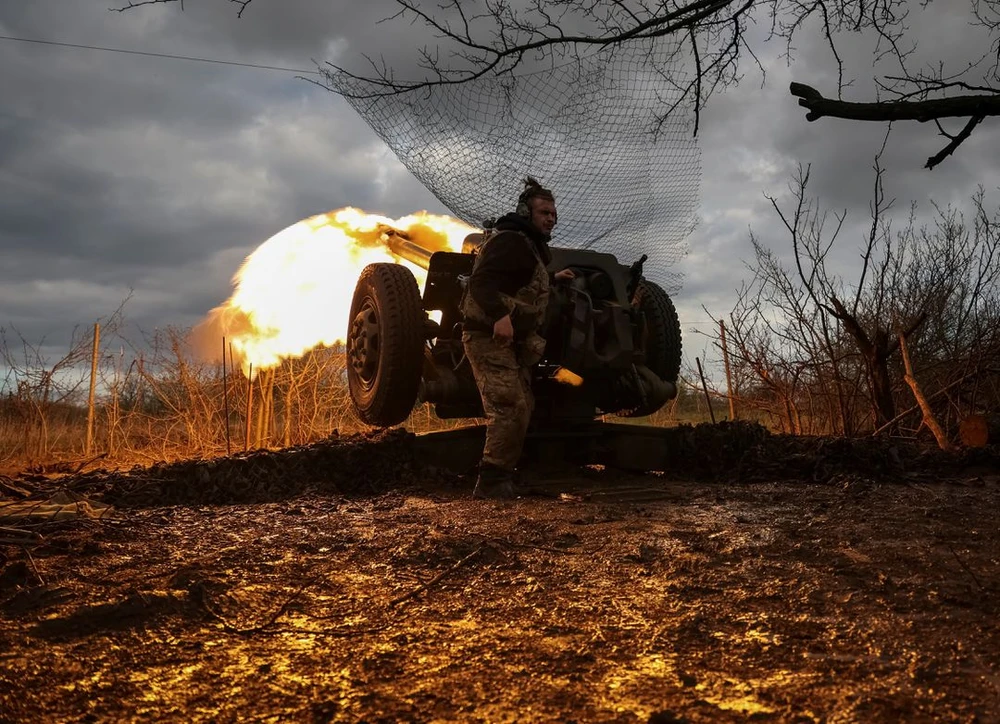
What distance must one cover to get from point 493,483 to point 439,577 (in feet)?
8.02

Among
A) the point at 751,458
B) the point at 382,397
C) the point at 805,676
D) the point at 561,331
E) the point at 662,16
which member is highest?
the point at 662,16

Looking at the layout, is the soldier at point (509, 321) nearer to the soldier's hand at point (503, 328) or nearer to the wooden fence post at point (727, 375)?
the soldier's hand at point (503, 328)

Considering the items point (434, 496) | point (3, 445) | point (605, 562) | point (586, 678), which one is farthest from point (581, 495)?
point (3, 445)

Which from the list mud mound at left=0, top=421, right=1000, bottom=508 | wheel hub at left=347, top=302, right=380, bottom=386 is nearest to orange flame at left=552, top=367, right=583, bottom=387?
mud mound at left=0, top=421, right=1000, bottom=508

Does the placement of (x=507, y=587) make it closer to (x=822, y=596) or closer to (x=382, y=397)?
(x=822, y=596)

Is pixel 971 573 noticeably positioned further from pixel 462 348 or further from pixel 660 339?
pixel 660 339

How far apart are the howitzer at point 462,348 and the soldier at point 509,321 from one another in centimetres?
35

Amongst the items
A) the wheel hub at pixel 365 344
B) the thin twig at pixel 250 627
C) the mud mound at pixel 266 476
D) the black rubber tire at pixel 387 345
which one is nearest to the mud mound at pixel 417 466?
the mud mound at pixel 266 476

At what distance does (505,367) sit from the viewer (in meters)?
5.58

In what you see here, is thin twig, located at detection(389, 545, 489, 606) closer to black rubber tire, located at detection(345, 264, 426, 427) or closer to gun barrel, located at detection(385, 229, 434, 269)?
black rubber tire, located at detection(345, 264, 426, 427)

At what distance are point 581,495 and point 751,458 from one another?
5.95 feet

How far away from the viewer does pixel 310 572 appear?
331 cm

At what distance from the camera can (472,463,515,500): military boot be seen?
5504mm

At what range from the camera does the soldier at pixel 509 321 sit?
545 cm
